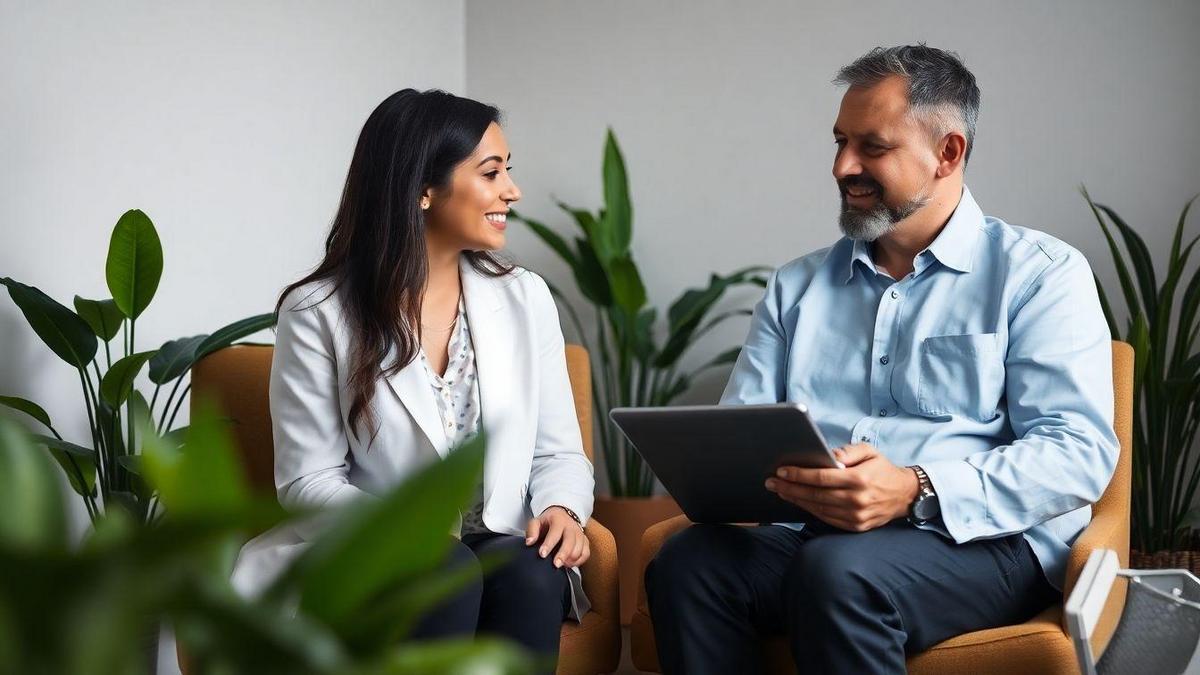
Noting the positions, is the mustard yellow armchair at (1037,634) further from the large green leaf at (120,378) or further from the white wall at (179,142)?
the white wall at (179,142)

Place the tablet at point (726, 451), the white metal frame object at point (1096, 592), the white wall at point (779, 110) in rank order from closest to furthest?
the white metal frame object at point (1096, 592) < the tablet at point (726, 451) < the white wall at point (779, 110)

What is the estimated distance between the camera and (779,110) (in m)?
3.52

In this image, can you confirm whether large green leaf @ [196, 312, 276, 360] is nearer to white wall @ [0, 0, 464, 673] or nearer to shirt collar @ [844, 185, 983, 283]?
white wall @ [0, 0, 464, 673]

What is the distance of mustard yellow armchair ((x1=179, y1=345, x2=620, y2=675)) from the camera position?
192 cm

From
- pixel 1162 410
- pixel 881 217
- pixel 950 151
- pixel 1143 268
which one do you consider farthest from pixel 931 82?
pixel 1162 410

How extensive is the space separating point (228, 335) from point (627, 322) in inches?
56.0

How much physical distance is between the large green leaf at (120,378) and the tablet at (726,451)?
942mm

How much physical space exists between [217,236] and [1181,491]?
8.23 ft

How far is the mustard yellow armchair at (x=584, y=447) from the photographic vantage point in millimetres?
1919

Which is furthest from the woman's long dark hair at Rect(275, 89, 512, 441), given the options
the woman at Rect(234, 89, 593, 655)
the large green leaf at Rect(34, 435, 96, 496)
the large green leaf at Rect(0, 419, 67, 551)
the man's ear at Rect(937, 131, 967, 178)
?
the large green leaf at Rect(0, 419, 67, 551)

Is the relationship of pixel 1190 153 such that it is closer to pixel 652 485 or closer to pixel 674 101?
pixel 674 101

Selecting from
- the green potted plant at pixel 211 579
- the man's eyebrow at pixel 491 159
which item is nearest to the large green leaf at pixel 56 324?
the man's eyebrow at pixel 491 159

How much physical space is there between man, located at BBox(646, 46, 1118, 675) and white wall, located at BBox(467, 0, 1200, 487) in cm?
121

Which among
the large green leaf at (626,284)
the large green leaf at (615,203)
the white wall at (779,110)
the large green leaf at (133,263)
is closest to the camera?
the large green leaf at (133,263)
